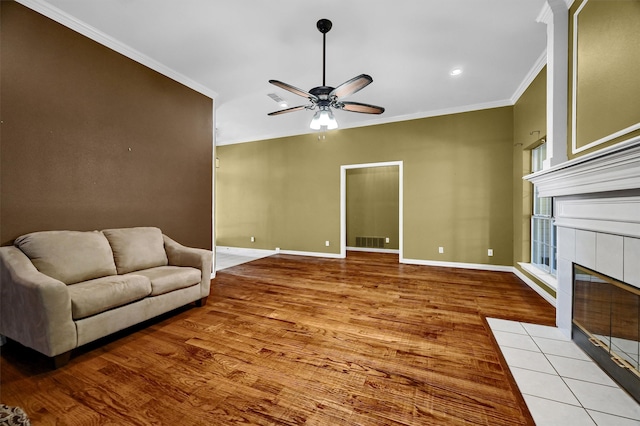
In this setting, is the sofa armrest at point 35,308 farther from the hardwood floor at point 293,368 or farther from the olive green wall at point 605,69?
the olive green wall at point 605,69

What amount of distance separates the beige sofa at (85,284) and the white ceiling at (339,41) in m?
2.22

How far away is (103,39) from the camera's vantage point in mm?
2934

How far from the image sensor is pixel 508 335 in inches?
95.0

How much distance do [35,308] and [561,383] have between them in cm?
368

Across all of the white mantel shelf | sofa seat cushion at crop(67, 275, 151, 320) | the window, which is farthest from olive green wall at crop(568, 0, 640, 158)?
sofa seat cushion at crop(67, 275, 151, 320)

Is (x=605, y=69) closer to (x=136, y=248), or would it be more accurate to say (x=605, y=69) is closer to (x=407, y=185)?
(x=407, y=185)

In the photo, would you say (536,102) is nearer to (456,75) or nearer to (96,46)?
(456,75)

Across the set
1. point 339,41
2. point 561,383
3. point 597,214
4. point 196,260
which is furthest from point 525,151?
point 196,260

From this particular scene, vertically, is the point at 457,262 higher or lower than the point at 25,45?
lower

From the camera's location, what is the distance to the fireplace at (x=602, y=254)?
5.31 feet

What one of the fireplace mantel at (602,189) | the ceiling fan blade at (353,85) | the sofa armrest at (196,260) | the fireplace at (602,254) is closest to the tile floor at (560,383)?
the fireplace at (602,254)

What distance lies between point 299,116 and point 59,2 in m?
3.66

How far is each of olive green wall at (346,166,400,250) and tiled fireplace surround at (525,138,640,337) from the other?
445cm

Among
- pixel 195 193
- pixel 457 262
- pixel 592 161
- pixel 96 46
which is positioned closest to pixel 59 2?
pixel 96 46
